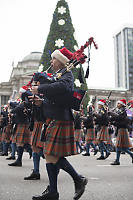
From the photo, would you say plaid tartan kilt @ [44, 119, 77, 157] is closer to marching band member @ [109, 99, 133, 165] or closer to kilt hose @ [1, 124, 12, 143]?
marching band member @ [109, 99, 133, 165]

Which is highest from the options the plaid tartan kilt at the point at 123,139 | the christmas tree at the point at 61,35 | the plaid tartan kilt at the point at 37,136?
the christmas tree at the point at 61,35

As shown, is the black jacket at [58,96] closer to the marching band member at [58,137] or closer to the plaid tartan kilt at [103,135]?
the marching band member at [58,137]

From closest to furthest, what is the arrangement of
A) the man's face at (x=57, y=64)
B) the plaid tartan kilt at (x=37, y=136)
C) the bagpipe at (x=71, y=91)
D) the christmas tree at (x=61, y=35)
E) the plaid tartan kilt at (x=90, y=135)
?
the bagpipe at (x=71, y=91), the man's face at (x=57, y=64), the plaid tartan kilt at (x=37, y=136), the plaid tartan kilt at (x=90, y=135), the christmas tree at (x=61, y=35)

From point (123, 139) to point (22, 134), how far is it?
8.53 feet

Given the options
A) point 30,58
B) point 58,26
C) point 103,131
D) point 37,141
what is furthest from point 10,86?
point 37,141

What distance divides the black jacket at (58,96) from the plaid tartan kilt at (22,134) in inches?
126

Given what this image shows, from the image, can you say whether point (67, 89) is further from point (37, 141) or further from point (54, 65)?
point (37, 141)

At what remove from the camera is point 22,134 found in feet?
21.0

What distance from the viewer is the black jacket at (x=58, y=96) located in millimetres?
3016

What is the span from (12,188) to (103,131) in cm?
568

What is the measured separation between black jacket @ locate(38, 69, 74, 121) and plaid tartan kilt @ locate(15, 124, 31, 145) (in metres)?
3.21

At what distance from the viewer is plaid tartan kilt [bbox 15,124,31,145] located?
629cm

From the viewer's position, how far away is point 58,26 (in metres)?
15.9

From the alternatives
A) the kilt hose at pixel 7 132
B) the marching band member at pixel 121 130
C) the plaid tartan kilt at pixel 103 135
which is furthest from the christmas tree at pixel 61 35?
the marching band member at pixel 121 130
